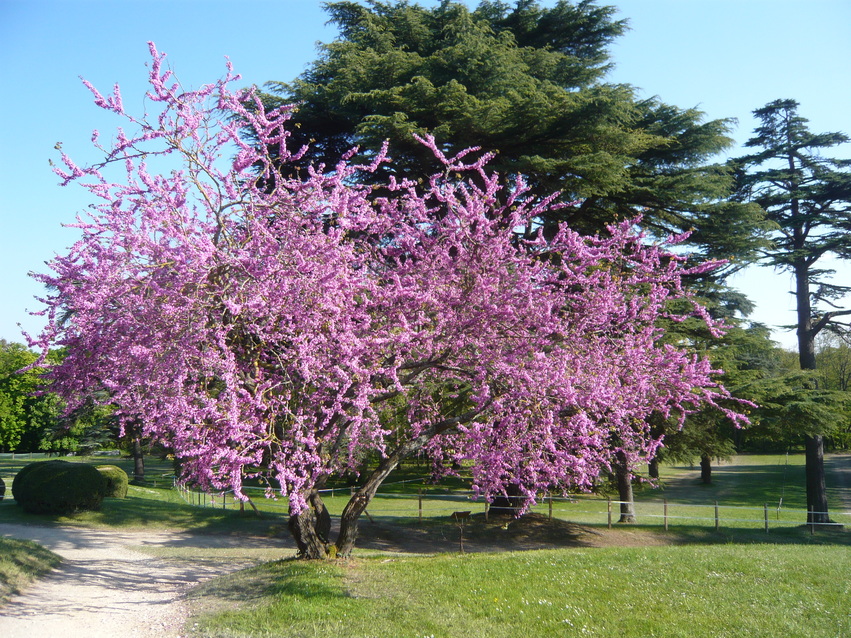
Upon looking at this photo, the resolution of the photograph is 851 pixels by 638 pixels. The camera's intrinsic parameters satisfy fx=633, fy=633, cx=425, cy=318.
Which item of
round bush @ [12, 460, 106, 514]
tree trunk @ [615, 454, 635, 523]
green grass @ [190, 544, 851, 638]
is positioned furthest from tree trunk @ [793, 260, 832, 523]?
round bush @ [12, 460, 106, 514]

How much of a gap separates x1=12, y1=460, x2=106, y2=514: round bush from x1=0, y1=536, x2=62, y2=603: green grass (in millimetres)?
5194

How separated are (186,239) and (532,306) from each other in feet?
14.8

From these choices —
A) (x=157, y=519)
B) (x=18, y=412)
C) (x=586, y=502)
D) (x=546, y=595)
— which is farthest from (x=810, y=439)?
(x=18, y=412)

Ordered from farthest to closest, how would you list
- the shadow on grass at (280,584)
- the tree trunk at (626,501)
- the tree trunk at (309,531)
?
the tree trunk at (626,501)
the tree trunk at (309,531)
the shadow on grass at (280,584)

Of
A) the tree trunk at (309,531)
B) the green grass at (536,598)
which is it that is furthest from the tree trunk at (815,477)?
the tree trunk at (309,531)

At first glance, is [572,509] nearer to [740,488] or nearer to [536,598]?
[740,488]

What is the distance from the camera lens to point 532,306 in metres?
8.69

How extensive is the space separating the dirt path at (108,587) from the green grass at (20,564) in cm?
17

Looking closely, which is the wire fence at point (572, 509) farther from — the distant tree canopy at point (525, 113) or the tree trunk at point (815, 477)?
the distant tree canopy at point (525, 113)

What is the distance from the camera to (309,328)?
301 inches

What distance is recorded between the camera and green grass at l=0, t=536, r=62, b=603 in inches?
349

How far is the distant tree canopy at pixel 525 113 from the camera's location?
14227 millimetres

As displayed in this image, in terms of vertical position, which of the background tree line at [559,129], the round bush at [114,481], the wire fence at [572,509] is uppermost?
the background tree line at [559,129]

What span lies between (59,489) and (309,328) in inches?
513
